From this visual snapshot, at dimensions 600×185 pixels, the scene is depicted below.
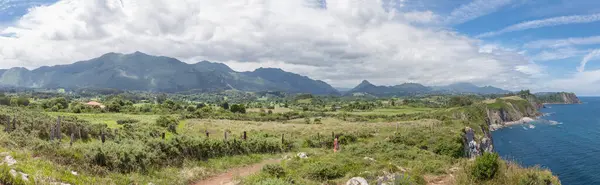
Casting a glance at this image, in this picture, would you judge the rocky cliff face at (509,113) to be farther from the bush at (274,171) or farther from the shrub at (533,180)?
the bush at (274,171)

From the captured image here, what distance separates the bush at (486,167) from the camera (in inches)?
511

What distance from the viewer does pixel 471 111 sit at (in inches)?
4697

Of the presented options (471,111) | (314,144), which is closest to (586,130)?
(471,111)

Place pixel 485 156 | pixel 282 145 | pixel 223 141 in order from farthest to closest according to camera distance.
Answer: pixel 282 145 → pixel 223 141 → pixel 485 156

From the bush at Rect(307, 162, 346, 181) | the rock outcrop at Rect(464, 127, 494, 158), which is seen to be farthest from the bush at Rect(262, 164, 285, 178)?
the rock outcrop at Rect(464, 127, 494, 158)

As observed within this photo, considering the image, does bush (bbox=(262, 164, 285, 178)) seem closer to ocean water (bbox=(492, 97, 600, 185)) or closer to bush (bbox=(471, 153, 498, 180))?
bush (bbox=(471, 153, 498, 180))

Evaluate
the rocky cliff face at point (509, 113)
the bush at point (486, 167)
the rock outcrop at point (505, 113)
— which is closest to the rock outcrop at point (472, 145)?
the bush at point (486, 167)

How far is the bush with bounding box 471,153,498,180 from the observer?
13.0 m

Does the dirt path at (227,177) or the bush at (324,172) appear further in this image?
the dirt path at (227,177)

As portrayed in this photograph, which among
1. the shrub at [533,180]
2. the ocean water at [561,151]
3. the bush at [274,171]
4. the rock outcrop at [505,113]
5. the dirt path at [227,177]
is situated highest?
the shrub at [533,180]

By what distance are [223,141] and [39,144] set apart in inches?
475

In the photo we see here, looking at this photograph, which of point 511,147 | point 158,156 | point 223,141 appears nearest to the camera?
point 158,156

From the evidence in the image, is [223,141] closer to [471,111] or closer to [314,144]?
[314,144]

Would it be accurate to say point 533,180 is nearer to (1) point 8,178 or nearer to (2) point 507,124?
(1) point 8,178
